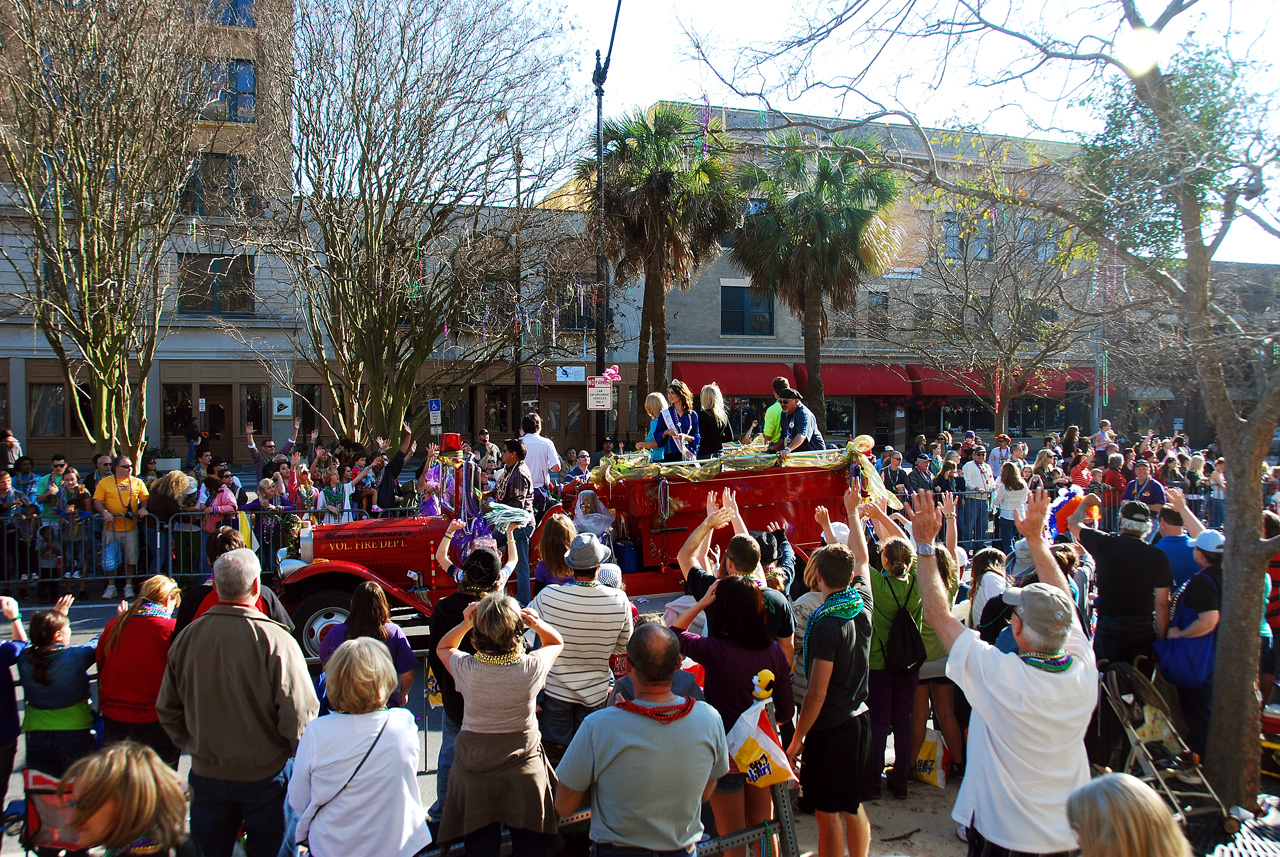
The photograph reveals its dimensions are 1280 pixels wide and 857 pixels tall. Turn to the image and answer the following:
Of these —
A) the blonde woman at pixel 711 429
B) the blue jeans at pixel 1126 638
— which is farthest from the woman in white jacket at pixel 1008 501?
the blue jeans at pixel 1126 638

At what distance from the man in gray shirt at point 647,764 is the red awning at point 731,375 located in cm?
2664

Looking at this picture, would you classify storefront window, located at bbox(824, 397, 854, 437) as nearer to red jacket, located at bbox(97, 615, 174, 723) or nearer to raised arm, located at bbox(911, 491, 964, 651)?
raised arm, located at bbox(911, 491, 964, 651)

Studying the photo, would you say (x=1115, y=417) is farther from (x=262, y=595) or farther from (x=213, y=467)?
(x=262, y=595)

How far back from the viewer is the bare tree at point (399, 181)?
15.6 m

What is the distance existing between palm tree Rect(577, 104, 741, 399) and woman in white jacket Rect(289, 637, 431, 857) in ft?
58.3

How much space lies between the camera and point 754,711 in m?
3.55

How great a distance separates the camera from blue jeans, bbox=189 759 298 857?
360 cm

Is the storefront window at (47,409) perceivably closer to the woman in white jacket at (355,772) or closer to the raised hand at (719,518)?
the raised hand at (719,518)

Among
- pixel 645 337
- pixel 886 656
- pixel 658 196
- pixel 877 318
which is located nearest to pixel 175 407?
pixel 645 337

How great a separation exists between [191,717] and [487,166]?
1509cm

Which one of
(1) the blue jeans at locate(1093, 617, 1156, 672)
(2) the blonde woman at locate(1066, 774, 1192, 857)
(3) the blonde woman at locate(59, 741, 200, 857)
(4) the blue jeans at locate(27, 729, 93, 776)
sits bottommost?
(4) the blue jeans at locate(27, 729, 93, 776)

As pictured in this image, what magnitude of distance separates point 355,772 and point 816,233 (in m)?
19.6

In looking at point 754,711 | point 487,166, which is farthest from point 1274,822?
point 487,166

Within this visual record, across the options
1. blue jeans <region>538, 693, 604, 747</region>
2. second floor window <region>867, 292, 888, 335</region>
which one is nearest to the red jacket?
blue jeans <region>538, 693, 604, 747</region>
